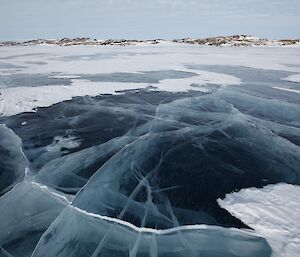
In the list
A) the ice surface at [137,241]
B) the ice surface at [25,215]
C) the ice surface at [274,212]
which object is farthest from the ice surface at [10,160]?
the ice surface at [274,212]

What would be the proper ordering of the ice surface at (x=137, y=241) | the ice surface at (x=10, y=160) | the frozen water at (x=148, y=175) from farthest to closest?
the ice surface at (x=10, y=160) → the frozen water at (x=148, y=175) → the ice surface at (x=137, y=241)

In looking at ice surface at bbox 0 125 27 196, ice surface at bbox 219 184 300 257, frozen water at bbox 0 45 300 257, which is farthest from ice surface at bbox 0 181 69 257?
ice surface at bbox 219 184 300 257

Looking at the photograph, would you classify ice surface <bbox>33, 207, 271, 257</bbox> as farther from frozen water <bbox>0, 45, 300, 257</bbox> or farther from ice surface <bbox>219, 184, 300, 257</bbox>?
ice surface <bbox>219, 184, 300, 257</bbox>

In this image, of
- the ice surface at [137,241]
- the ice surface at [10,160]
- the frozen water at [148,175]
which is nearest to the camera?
the ice surface at [137,241]

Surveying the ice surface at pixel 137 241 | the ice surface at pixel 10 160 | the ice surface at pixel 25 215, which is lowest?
the ice surface at pixel 10 160

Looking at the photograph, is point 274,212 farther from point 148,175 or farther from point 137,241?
point 148,175

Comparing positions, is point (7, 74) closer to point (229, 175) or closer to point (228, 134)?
point (228, 134)

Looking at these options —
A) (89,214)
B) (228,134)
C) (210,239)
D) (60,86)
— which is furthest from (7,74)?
(210,239)

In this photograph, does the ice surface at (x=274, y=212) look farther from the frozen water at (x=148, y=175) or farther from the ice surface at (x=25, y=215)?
the ice surface at (x=25, y=215)
